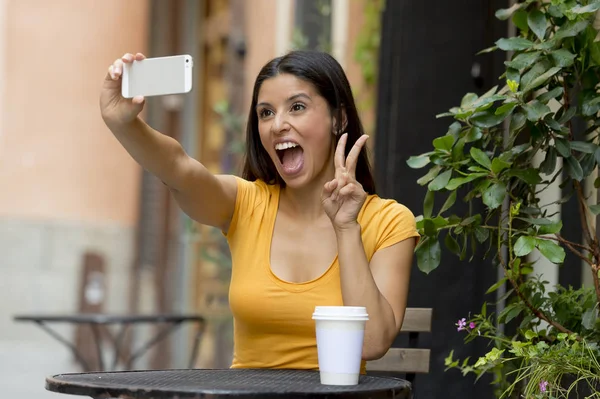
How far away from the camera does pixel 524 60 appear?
2.44 metres

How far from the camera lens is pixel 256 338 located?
8.42 ft

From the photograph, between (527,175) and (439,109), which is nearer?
(527,175)

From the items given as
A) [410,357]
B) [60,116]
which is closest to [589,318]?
[410,357]

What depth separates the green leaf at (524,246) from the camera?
2.26m

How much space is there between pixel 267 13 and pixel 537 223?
585 centimetres

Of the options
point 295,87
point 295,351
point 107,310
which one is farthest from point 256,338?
point 107,310

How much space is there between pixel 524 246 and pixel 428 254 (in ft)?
1.12

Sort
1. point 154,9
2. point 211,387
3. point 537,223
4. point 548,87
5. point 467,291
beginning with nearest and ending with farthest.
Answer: point 211,387 < point 537,223 < point 548,87 < point 467,291 < point 154,9

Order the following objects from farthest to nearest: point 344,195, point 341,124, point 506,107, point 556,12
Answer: point 341,124
point 556,12
point 506,107
point 344,195

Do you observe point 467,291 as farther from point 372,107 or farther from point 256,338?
point 372,107

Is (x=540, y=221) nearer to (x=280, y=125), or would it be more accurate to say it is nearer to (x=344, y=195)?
(x=344, y=195)

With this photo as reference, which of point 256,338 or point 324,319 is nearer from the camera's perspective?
point 324,319

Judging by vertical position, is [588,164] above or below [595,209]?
above

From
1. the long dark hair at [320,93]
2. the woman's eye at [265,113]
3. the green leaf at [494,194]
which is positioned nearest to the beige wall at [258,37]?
the long dark hair at [320,93]
